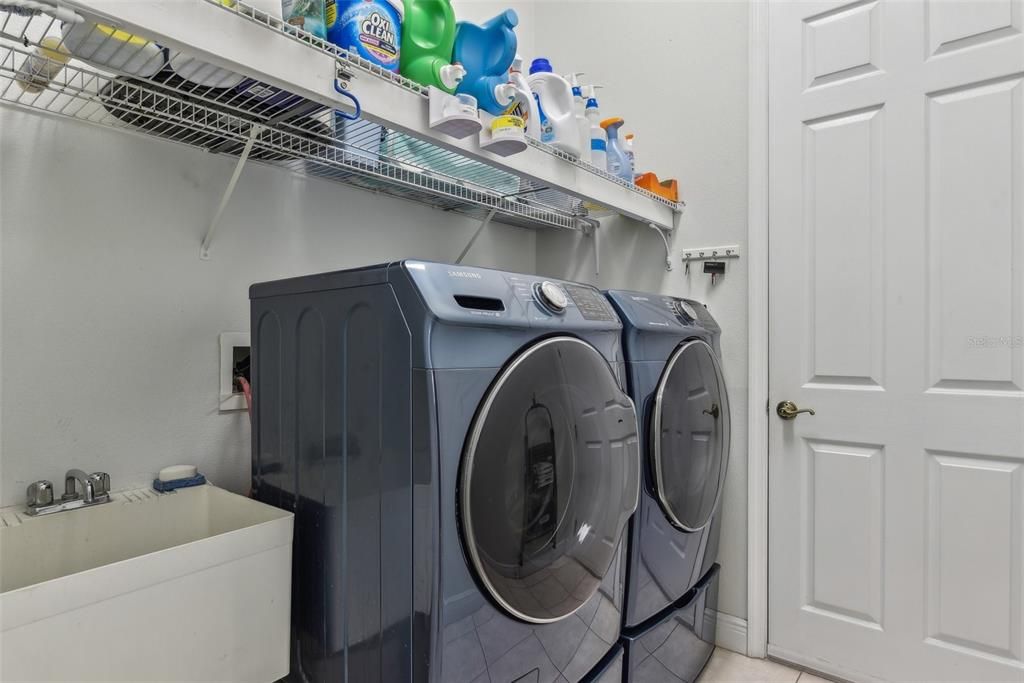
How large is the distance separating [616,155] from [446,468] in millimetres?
1480

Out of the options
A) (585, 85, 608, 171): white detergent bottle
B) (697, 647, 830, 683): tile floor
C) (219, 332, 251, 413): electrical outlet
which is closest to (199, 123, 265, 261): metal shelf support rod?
(219, 332, 251, 413): electrical outlet

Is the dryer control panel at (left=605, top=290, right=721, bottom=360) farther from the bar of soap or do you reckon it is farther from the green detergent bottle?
the bar of soap

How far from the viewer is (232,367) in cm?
145

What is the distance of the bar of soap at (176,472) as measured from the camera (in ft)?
4.22

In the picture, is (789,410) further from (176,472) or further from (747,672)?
(176,472)

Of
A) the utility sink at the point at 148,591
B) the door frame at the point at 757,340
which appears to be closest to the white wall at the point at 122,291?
the utility sink at the point at 148,591

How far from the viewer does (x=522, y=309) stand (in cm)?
105

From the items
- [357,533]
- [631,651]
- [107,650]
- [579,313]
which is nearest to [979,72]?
[579,313]

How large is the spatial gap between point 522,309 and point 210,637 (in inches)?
31.6

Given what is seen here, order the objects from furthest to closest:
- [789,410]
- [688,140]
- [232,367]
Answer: [688,140] < [789,410] < [232,367]

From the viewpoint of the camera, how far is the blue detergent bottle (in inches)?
52.3

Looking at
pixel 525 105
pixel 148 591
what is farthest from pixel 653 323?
pixel 148 591

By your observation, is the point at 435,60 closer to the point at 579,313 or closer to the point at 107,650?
the point at 579,313

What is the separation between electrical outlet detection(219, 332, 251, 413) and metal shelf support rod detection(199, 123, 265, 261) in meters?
0.22
